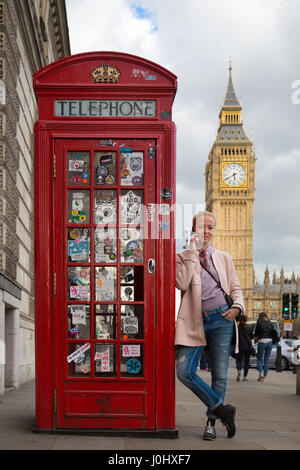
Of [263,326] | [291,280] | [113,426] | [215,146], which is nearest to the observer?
[113,426]

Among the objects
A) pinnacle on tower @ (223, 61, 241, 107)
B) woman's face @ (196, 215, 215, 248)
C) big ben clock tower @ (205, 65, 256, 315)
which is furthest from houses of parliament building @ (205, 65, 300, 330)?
woman's face @ (196, 215, 215, 248)

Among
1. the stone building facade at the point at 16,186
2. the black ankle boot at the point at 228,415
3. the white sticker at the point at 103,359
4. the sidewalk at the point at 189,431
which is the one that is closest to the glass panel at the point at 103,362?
the white sticker at the point at 103,359

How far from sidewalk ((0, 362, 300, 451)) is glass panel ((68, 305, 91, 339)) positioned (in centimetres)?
79

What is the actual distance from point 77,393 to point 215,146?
111586 millimetres

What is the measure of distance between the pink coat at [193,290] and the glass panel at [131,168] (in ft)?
2.39

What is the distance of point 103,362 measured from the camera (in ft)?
17.8

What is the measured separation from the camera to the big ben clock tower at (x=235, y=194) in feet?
377

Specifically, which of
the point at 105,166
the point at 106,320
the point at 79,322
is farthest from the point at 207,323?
the point at 105,166

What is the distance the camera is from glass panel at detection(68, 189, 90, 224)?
5508 millimetres

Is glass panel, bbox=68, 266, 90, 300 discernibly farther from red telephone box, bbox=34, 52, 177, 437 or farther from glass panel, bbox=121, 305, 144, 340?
glass panel, bbox=121, 305, 144, 340

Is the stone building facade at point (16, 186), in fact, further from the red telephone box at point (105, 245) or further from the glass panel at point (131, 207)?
the glass panel at point (131, 207)
